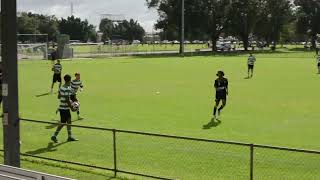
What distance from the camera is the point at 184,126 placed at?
1905cm

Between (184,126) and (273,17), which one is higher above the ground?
(273,17)

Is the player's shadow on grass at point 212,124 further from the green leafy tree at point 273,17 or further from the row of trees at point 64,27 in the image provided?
the row of trees at point 64,27

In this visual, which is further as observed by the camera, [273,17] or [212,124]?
[273,17]

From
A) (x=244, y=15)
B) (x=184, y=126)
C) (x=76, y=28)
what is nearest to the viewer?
(x=184, y=126)

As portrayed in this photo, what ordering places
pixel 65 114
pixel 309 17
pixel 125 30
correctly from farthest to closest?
pixel 125 30
pixel 309 17
pixel 65 114

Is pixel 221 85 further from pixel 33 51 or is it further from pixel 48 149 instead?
pixel 33 51

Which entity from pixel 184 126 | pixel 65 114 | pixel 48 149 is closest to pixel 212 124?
pixel 184 126

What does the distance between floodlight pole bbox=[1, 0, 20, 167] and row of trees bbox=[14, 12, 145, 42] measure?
4961 inches

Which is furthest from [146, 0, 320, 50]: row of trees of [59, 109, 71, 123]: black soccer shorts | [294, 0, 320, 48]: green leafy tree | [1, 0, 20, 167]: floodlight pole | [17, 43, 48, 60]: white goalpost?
[1, 0, 20, 167]: floodlight pole

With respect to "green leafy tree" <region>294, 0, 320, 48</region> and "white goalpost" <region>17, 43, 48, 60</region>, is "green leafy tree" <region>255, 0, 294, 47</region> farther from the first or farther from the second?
"white goalpost" <region>17, 43, 48, 60</region>

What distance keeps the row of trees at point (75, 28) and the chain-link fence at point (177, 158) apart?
123 m

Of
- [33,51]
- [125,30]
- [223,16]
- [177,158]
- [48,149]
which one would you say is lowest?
[48,149]

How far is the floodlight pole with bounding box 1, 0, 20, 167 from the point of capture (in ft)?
35.9

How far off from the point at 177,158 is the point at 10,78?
4.45 metres
